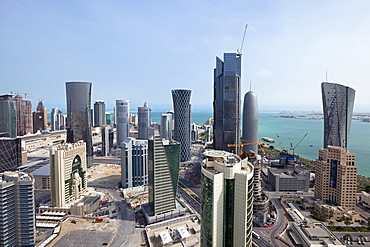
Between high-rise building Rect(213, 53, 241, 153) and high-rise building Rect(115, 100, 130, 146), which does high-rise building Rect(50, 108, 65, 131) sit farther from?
high-rise building Rect(213, 53, 241, 153)

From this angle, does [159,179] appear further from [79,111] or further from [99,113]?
[99,113]

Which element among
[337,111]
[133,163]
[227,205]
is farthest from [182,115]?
[227,205]

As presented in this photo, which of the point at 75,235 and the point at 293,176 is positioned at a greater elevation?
the point at 293,176

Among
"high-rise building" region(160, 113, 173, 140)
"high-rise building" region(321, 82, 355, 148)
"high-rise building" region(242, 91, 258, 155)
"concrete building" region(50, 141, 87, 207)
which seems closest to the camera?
"concrete building" region(50, 141, 87, 207)

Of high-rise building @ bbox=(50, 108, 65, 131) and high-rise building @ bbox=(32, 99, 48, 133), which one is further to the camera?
high-rise building @ bbox=(50, 108, 65, 131)

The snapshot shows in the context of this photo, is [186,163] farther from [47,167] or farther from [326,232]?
[326,232]

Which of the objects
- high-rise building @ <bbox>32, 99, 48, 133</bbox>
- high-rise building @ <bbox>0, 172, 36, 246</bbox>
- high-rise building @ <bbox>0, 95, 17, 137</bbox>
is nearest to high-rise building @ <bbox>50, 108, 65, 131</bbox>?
high-rise building @ <bbox>32, 99, 48, 133</bbox>

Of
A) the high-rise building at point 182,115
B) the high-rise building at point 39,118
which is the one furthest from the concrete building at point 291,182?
the high-rise building at point 39,118

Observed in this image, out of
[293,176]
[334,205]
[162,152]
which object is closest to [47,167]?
[162,152]
